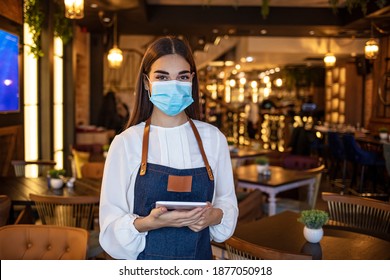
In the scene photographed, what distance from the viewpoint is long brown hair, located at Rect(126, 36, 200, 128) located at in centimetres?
156

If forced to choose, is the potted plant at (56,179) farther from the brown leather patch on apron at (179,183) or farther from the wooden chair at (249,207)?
the brown leather patch on apron at (179,183)

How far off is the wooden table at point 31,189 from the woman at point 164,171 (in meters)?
2.05

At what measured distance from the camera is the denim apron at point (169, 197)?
1.52 m

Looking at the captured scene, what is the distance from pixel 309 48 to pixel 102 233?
1033 centimetres

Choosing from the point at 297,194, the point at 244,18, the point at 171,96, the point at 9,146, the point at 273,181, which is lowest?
the point at 297,194

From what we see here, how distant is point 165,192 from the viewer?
5.01ft

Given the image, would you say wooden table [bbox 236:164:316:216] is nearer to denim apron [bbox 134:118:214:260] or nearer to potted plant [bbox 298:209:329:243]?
potted plant [bbox 298:209:329:243]

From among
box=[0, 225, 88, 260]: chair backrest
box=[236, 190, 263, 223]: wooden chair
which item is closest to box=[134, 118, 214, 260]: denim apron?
box=[0, 225, 88, 260]: chair backrest

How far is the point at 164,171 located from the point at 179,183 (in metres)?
0.06

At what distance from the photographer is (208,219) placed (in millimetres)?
1497

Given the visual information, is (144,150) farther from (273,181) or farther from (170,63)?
(273,181)

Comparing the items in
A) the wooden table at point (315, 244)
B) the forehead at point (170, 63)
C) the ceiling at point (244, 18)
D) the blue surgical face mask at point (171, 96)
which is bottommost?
the wooden table at point (315, 244)

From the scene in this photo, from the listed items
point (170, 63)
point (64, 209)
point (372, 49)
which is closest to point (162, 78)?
point (170, 63)

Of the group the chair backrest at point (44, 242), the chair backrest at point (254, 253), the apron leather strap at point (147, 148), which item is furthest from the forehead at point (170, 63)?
the chair backrest at point (44, 242)
